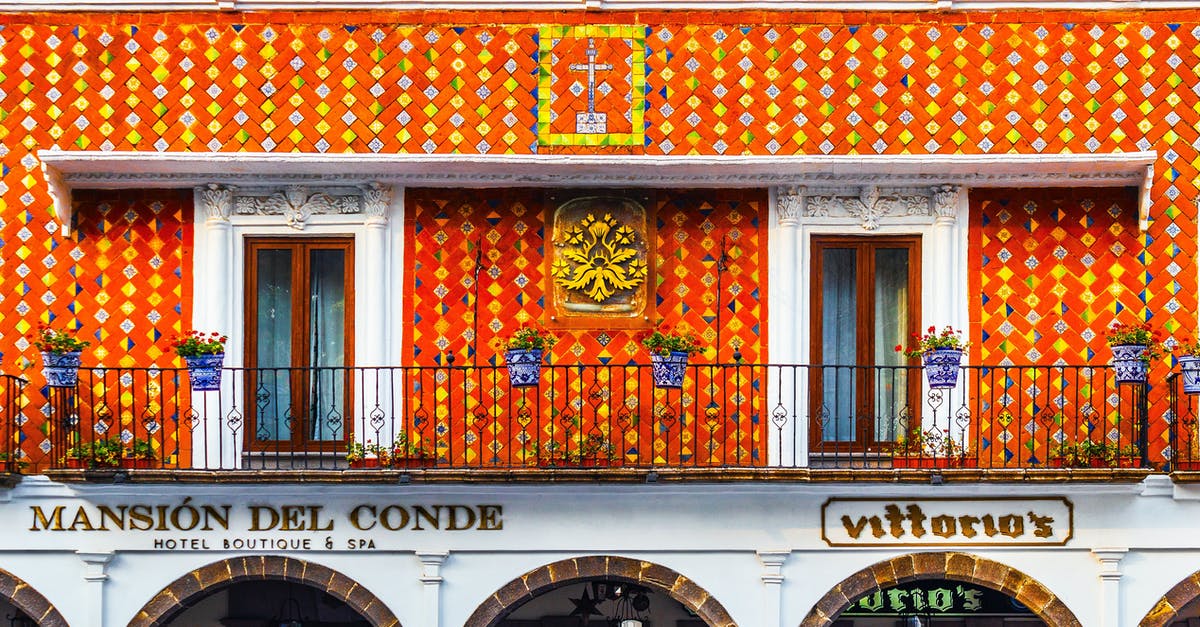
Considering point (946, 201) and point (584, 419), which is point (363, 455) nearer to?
point (584, 419)

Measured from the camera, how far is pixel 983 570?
17031 mm

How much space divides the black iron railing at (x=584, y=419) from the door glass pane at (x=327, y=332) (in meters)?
0.03

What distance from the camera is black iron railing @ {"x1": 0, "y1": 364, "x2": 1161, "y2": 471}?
17.3m

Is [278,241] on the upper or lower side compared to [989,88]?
lower

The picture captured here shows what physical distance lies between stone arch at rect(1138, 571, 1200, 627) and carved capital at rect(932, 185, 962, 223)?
3.52 metres

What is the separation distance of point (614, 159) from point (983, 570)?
14.8 feet

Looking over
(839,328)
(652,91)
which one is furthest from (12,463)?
(839,328)

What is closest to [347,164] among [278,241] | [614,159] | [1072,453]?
[278,241]

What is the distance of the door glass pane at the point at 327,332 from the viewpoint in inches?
696

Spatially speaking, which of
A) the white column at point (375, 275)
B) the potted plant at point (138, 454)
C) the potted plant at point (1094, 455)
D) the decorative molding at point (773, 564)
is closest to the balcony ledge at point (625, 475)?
the potted plant at point (1094, 455)

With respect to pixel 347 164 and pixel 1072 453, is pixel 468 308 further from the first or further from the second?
pixel 1072 453

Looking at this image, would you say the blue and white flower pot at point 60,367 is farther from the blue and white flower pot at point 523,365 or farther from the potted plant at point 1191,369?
the potted plant at point 1191,369

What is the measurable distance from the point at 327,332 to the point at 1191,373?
7.14 metres

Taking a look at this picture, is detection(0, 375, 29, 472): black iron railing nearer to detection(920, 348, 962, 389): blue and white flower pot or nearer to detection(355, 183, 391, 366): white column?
detection(355, 183, 391, 366): white column
